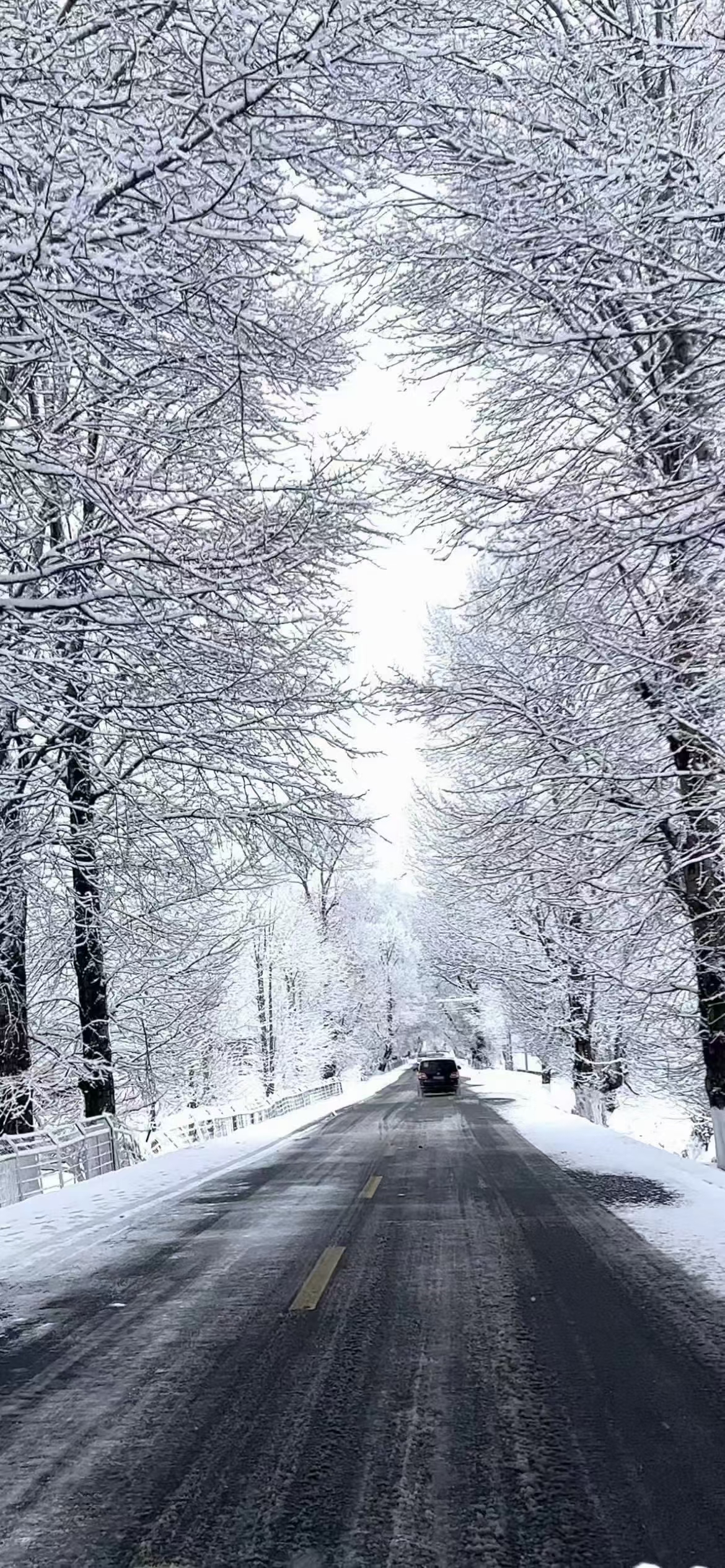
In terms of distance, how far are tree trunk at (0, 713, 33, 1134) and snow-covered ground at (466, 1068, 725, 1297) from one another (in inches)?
296

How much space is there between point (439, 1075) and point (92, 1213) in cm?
2773

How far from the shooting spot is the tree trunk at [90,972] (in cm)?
1589

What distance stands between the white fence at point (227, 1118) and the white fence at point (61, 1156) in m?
5.30

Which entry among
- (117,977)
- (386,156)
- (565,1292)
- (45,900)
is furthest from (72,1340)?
(117,977)

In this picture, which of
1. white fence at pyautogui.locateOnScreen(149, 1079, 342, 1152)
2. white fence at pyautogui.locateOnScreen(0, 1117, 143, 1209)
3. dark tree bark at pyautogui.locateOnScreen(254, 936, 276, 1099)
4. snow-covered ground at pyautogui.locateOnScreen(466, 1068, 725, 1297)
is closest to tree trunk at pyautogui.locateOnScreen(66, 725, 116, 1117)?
white fence at pyautogui.locateOnScreen(0, 1117, 143, 1209)

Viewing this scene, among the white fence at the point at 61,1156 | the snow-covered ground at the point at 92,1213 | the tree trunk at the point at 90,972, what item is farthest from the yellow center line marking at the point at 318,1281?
the tree trunk at the point at 90,972

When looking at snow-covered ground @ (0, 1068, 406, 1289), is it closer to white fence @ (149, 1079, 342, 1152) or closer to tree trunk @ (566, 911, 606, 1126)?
white fence @ (149, 1079, 342, 1152)

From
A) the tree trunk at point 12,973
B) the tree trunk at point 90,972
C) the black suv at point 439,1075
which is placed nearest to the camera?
the tree trunk at point 12,973

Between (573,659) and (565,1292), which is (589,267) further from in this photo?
(565,1292)

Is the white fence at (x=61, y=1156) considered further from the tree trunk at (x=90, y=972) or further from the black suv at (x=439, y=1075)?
the black suv at (x=439, y=1075)

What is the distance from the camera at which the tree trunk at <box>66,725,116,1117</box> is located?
Answer: 1589 centimetres

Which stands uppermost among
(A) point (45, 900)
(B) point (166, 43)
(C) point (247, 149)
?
(B) point (166, 43)

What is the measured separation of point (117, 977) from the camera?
72.9 ft

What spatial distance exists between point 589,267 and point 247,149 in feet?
7.12
